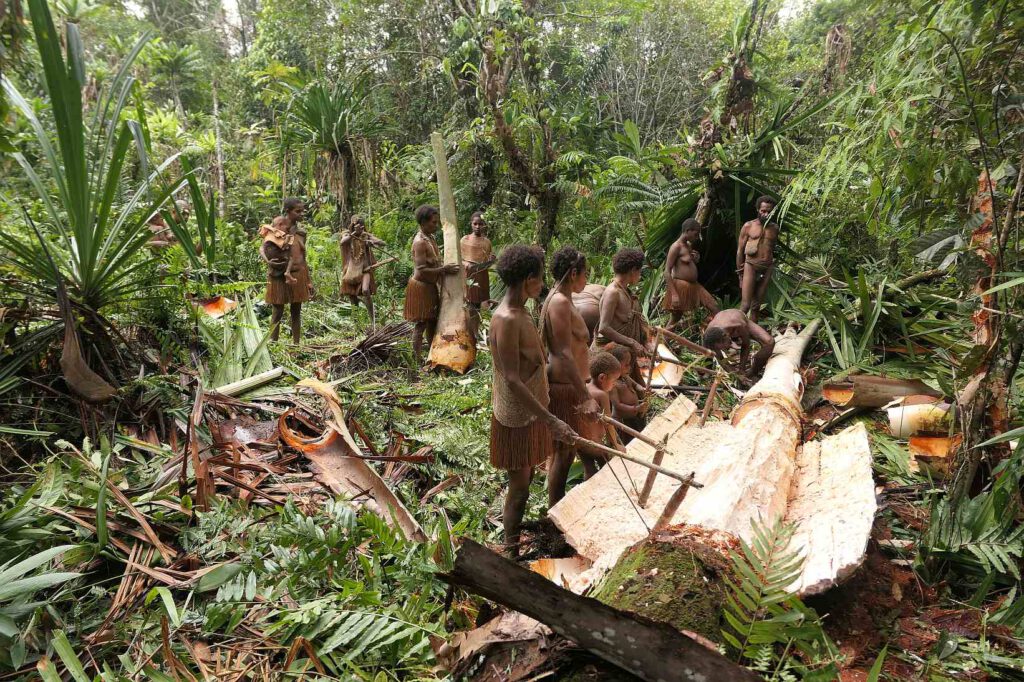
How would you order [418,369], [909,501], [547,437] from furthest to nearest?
[418,369], [909,501], [547,437]

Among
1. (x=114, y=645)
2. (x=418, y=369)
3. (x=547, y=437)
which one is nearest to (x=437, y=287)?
(x=418, y=369)

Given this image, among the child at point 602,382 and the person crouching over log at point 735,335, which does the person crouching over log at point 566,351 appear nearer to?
the child at point 602,382

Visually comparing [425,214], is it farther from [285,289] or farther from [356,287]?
[356,287]

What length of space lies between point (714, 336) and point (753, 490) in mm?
2389

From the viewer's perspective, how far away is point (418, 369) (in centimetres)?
602

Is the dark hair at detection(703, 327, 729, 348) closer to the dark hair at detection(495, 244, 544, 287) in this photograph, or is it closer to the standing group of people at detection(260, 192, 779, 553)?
the standing group of people at detection(260, 192, 779, 553)

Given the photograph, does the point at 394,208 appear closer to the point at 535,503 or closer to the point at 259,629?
the point at 535,503

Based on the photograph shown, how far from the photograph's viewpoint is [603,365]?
3758 millimetres

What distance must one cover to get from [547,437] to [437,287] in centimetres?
336

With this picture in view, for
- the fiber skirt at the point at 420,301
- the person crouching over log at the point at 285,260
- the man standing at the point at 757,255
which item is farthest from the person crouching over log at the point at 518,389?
the man standing at the point at 757,255

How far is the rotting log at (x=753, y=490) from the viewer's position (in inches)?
98.7

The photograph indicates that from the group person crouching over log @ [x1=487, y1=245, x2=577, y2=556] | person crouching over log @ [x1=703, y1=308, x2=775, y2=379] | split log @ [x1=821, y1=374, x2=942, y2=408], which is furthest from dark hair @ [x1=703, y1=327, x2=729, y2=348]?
person crouching over log @ [x1=487, y1=245, x2=577, y2=556]

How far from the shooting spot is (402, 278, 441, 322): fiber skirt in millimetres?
6105

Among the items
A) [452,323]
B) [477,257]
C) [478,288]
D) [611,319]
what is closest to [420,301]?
[452,323]
